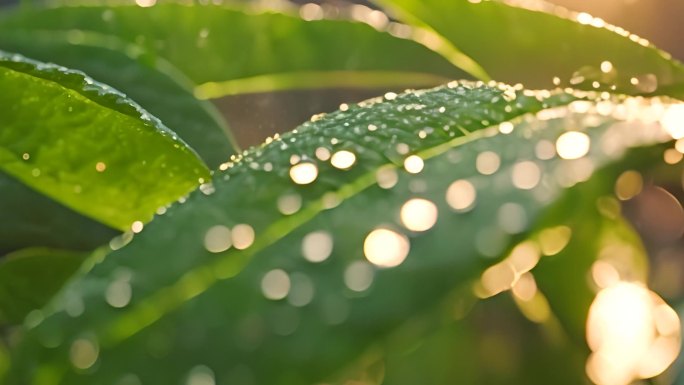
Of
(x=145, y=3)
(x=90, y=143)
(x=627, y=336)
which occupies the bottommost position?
(x=627, y=336)

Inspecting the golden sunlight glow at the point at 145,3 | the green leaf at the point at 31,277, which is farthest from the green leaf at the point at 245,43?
the green leaf at the point at 31,277

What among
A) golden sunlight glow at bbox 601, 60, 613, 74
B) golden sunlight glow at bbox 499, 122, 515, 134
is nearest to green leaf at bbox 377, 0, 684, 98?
golden sunlight glow at bbox 601, 60, 613, 74

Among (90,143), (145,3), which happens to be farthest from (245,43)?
(90,143)

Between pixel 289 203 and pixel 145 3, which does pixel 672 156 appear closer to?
pixel 289 203

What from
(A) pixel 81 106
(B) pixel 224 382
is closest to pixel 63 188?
(A) pixel 81 106

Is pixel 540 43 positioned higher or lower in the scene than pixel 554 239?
higher

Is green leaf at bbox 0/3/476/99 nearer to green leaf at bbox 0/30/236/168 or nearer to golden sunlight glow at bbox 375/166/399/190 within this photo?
green leaf at bbox 0/30/236/168

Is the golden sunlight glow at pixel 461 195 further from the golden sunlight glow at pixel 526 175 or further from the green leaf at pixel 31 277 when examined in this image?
the green leaf at pixel 31 277
